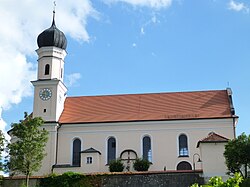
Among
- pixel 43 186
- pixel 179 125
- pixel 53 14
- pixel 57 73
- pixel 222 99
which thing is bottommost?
pixel 43 186

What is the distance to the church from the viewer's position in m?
47.0

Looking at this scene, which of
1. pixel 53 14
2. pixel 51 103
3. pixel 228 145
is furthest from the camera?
pixel 53 14

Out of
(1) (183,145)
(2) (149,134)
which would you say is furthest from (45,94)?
(1) (183,145)

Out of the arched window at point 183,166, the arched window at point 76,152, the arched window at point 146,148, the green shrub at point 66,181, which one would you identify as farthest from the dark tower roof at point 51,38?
the arched window at point 183,166

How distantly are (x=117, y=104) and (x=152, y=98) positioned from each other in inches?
174

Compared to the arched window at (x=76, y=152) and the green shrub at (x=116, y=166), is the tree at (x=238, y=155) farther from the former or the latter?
the arched window at (x=76, y=152)

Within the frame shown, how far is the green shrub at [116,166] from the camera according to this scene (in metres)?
44.5

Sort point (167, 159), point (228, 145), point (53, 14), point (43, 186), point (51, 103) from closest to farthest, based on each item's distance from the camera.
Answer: point (228, 145) → point (43, 186) → point (167, 159) → point (51, 103) → point (53, 14)

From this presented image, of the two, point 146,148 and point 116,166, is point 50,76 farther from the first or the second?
point 146,148

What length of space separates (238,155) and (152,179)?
743cm

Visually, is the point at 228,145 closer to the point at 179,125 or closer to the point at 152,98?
the point at 179,125

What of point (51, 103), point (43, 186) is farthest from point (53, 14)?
point (43, 186)

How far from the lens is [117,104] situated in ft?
172

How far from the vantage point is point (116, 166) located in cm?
4469
